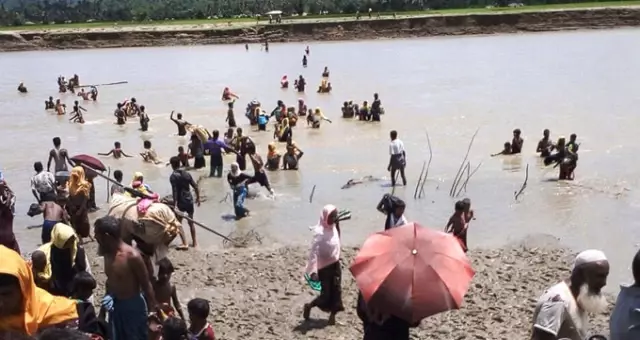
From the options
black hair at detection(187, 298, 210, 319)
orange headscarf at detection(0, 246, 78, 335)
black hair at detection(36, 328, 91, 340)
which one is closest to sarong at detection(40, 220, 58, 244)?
black hair at detection(187, 298, 210, 319)

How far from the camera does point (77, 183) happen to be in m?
10.6

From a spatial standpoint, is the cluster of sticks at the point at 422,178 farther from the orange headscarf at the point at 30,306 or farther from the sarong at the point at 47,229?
the orange headscarf at the point at 30,306

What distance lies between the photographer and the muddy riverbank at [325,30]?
69812 mm

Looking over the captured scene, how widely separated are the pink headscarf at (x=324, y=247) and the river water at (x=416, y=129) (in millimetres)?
4523

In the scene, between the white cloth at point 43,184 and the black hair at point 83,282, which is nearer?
the black hair at point 83,282

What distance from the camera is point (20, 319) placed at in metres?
4.39

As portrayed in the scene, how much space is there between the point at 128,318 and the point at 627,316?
144 inches

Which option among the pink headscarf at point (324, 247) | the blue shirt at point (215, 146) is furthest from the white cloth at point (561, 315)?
the blue shirt at point (215, 146)

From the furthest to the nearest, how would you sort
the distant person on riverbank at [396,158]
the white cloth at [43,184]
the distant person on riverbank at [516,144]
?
the distant person on riverbank at [516,144]
the distant person on riverbank at [396,158]
the white cloth at [43,184]

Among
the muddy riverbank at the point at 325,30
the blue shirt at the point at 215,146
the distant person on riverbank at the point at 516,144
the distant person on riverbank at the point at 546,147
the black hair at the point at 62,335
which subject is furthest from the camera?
the muddy riverbank at the point at 325,30

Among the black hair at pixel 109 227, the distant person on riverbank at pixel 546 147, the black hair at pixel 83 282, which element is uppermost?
the black hair at pixel 109 227

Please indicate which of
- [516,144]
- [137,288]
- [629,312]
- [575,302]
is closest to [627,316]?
[629,312]

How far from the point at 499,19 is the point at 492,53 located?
2120cm

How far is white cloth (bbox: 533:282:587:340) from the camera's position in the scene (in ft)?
15.0
